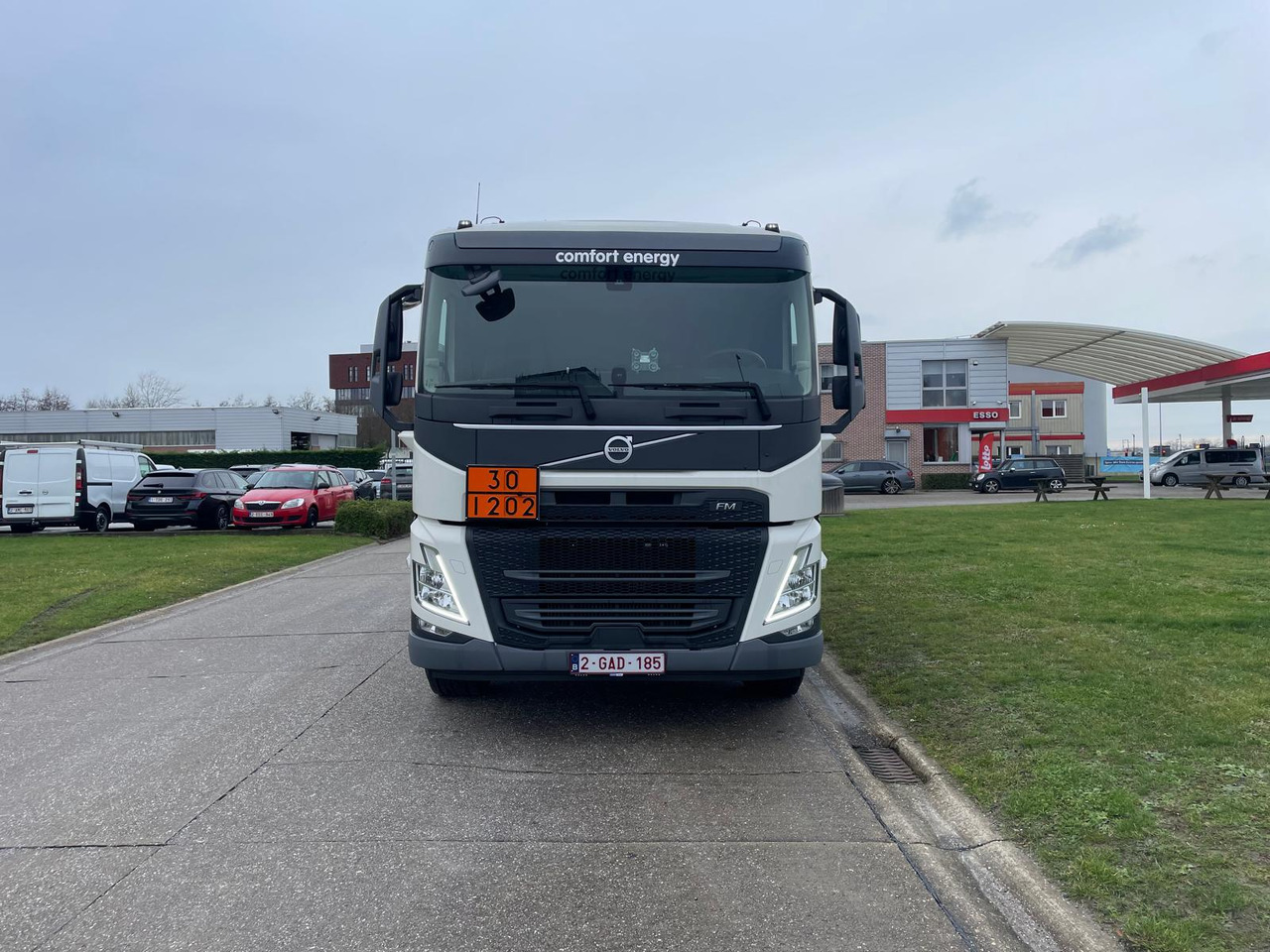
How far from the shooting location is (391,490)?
29.3 meters

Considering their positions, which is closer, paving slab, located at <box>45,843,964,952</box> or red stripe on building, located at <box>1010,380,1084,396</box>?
paving slab, located at <box>45,843,964,952</box>

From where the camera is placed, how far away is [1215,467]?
39875 millimetres

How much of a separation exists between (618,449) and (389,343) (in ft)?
5.56

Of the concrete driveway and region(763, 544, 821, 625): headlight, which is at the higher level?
region(763, 544, 821, 625): headlight

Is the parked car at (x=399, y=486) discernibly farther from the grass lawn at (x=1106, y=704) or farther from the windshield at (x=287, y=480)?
the grass lawn at (x=1106, y=704)

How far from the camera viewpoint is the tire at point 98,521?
73.9 ft

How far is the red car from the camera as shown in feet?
72.6

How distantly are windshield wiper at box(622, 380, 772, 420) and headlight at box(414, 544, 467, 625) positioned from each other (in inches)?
58.9

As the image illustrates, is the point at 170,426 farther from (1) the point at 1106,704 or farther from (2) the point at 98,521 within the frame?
(1) the point at 1106,704

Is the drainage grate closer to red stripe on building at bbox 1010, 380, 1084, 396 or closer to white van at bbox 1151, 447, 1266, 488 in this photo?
white van at bbox 1151, 447, 1266, 488

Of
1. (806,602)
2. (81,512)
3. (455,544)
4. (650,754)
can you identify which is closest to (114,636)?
(455,544)

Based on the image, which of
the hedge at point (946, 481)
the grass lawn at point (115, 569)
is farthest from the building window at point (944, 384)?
the grass lawn at point (115, 569)

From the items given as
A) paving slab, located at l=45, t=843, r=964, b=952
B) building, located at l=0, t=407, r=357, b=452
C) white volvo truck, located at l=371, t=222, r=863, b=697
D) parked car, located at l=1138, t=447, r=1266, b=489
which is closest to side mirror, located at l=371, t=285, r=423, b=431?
white volvo truck, located at l=371, t=222, r=863, b=697

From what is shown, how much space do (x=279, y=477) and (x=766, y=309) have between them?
20.1 m
